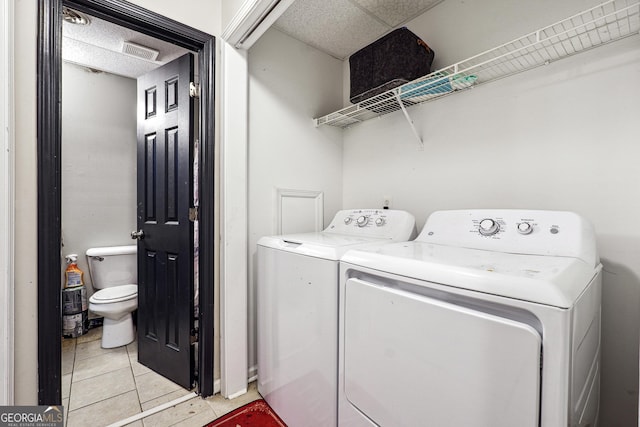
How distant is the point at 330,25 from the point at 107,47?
182cm

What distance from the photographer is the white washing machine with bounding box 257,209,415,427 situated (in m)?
1.19

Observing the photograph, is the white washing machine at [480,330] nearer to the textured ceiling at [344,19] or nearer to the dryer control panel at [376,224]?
the dryer control panel at [376,224]

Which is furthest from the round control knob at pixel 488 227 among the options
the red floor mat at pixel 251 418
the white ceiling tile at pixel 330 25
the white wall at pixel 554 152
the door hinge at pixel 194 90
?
the door hinge at pixel 194 90

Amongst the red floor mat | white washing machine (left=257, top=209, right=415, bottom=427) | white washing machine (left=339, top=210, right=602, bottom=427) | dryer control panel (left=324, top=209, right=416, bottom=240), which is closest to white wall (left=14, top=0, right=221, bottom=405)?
the red floor mat

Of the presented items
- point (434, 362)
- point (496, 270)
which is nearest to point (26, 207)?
point (434, 362)

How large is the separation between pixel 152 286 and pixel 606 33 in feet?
9.14

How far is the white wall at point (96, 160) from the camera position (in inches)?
101

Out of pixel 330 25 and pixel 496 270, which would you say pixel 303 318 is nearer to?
pixel 496 270

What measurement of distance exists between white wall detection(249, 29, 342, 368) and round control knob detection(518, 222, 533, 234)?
4.45 feet

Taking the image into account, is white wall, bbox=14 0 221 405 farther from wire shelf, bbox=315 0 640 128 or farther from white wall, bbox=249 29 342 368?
wire shelf, bbox=315 0 640 128

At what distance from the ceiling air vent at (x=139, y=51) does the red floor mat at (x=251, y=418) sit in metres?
2.64

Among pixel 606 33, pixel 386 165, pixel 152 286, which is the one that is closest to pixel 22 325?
pixel 152 286

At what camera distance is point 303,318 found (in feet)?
4.29

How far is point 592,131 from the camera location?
1196 mm
